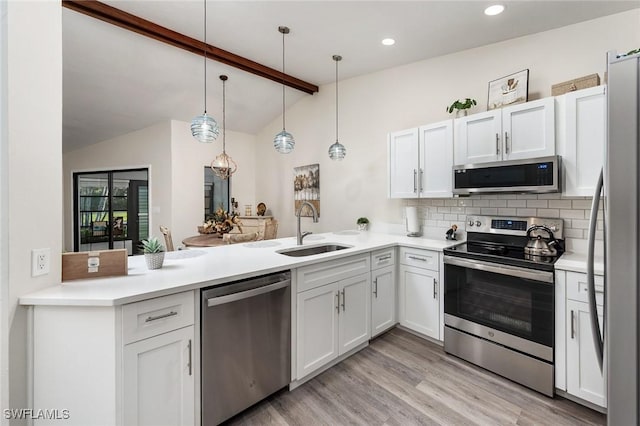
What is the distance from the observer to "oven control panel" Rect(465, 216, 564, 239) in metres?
2.43

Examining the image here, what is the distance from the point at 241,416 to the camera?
5.97ft

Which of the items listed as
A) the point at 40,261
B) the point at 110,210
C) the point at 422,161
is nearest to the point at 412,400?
the point at 422,161

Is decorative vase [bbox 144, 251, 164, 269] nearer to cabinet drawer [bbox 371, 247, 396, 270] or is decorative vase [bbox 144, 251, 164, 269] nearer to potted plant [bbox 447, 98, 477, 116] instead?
cabinet drawer [bbox 371, 247, 396, 270]

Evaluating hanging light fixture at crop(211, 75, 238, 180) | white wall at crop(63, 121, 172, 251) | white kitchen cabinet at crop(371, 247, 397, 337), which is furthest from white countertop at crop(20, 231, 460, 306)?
white wall at crop(63, 121, 172, 251)

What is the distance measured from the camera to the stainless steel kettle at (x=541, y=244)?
7.41 feet

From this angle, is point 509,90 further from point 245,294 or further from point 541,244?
point 245,294

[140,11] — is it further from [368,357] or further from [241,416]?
[368,357]

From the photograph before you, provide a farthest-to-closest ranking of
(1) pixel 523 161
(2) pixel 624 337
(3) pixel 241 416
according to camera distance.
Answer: (1) pixel 523 161 < (3) pixel 241 416 < (2) pixel 624 337

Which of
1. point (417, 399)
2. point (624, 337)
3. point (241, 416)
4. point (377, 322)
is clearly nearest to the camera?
point (624, 337)

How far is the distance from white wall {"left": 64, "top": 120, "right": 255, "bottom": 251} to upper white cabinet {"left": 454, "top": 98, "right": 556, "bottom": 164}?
164 inches

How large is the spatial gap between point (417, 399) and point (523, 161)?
1.95m

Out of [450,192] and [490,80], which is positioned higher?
[490,80]

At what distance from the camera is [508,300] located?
2.15 meters

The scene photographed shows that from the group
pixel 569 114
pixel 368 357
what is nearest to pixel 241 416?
pixel 368 357
